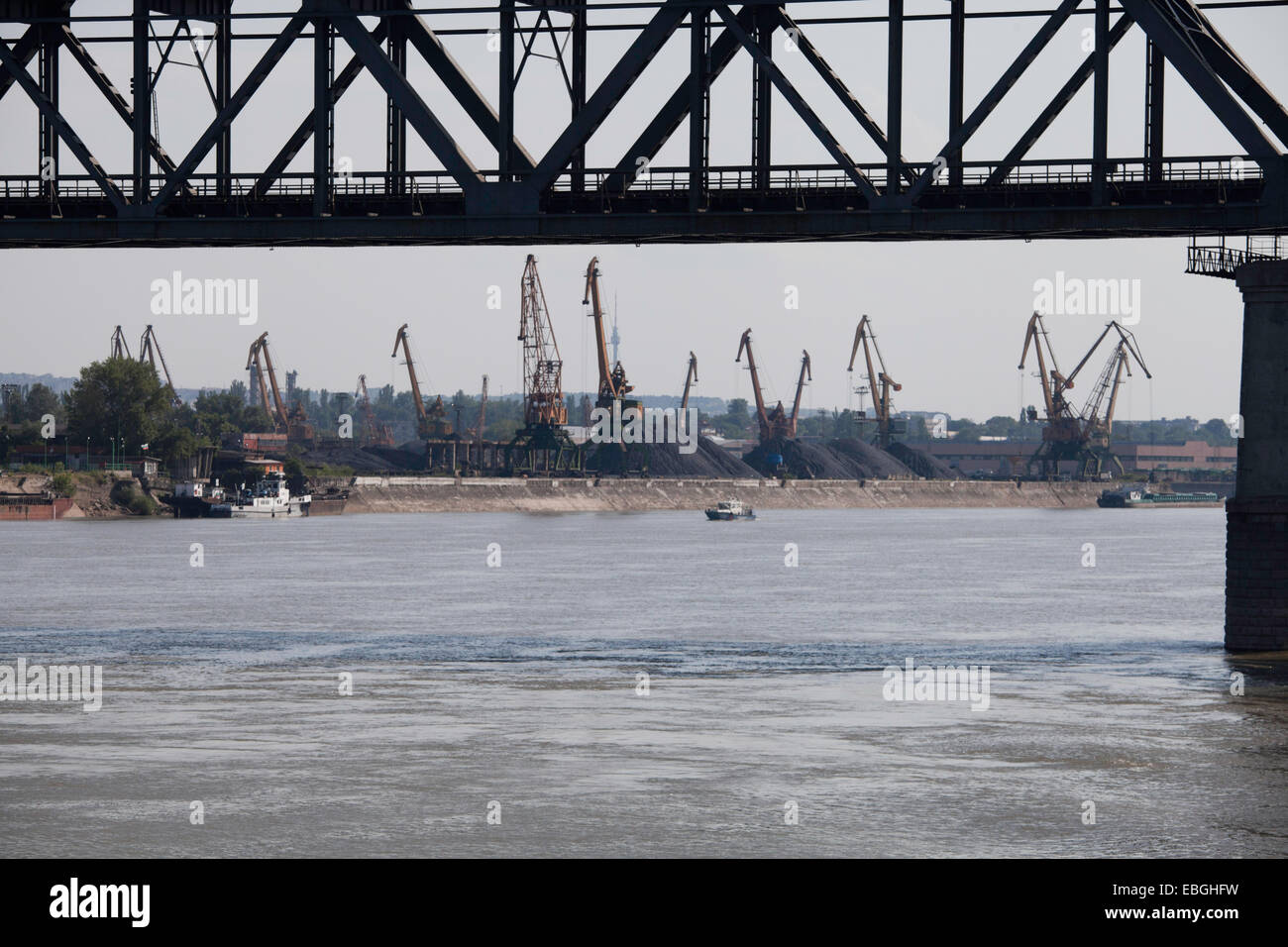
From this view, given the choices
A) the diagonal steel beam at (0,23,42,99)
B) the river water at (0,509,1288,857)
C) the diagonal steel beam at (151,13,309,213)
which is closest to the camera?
the river water at (0,509,1288,857)

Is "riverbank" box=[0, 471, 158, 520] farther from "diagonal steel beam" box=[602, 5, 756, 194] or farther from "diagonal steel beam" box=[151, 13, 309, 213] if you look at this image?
"diagonal steel beam" box=[602, 5, 756, 194]

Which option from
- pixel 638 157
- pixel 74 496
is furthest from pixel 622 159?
pixel 74 496

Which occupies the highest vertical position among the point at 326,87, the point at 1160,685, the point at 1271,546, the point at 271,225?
the point at 326,87

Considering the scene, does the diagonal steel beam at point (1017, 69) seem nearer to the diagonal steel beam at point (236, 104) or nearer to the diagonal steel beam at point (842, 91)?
the diagonal steel beam at point (842, 91)

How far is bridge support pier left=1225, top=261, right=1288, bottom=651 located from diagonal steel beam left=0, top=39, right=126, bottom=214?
100 feet

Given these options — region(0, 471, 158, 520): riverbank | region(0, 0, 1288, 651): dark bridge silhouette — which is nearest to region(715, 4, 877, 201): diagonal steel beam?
region(0, 0, 1288, 651): dark bridge silhouette

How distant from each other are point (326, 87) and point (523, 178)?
5.56 meters

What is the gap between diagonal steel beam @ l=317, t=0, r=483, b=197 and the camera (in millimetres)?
42938

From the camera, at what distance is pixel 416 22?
44156 millimetres
